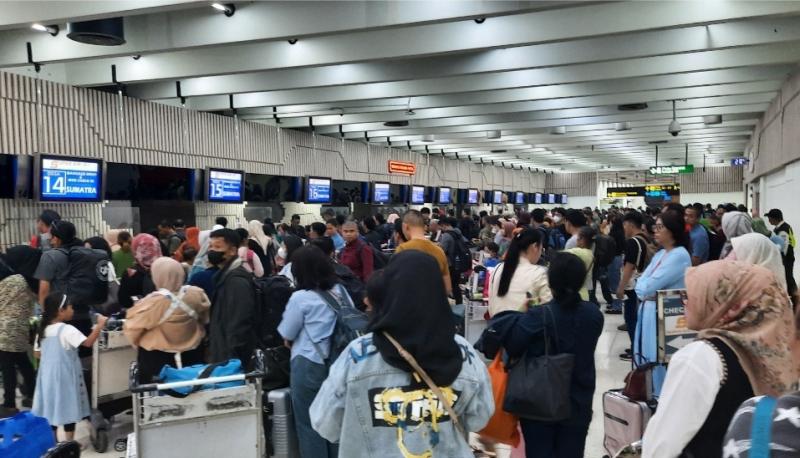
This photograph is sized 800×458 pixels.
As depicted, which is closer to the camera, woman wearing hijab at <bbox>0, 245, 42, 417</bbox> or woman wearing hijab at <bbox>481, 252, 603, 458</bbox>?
woman wearing hijab at <bbox>481, 252, 603, 458</bbox>

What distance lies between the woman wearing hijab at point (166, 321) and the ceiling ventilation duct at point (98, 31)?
399cm

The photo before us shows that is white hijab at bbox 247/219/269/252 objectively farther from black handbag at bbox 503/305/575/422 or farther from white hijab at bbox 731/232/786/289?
white hijab at bbox 731/232/786/289

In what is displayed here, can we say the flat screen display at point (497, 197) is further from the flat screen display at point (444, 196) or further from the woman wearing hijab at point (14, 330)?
the woman wearing hijab at point (14, 330)

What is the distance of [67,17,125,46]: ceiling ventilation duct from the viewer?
671 cm

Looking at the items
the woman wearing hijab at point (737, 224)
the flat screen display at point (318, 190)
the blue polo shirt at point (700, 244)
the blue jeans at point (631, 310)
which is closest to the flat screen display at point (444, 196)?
the flat screen display at point (318, 190)

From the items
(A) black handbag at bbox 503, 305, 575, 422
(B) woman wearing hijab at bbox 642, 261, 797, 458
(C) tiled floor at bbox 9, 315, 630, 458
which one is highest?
(B) woman wearing hijab at bbox 642, 261, 797, 458

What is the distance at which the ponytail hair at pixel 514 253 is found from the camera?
4145 millimetres

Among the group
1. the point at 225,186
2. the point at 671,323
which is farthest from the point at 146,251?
the point at 225,186

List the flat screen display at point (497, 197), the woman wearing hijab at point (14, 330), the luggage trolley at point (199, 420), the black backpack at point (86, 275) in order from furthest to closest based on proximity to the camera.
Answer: the flat screen display at point (497, 197) → the black backpack at point (86, 275) → the woman wearing hijab at point (14, 330) → the luggage trolley at point (199, 420)

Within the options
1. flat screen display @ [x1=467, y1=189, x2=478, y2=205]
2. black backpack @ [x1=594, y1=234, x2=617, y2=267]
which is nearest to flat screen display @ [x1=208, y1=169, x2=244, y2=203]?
black backpack @ [x1=594, y1=234, x2=617, y2=267]

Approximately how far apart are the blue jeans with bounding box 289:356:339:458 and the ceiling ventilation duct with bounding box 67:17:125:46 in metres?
5.26

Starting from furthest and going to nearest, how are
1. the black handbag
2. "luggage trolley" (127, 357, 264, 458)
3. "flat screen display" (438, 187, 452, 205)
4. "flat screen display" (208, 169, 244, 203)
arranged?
"flat screen display" (438, 187, 452, 205) < "flat screen display" (208, 169, 244, 203) < "luggage trolley" (127, 357, 264, 458) < the black handbag

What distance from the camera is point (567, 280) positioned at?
3.01m

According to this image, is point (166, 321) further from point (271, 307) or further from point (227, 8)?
point (227, 8)
